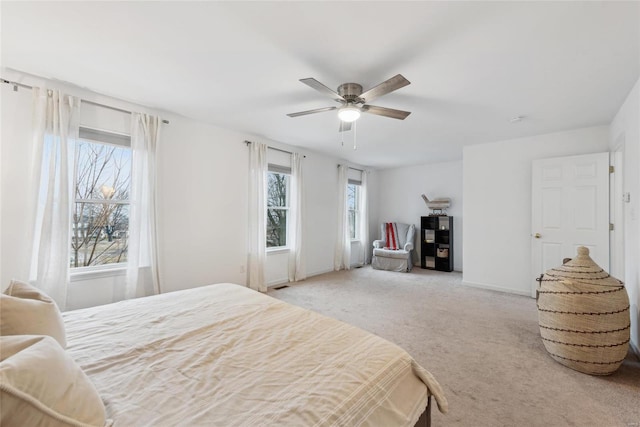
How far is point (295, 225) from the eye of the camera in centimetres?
483

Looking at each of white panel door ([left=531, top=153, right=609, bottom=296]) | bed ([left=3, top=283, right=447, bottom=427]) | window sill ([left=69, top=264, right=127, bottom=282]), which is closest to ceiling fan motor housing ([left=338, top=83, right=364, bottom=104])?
bed ([left=3, top=283, right=447, bottom=427])

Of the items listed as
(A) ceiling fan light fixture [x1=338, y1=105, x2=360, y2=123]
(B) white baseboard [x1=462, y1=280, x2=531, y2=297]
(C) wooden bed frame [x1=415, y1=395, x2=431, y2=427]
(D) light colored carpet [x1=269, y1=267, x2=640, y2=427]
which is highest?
(A) ceiling fan light fixture [x1=338, y1=105, x2=360, y2=123]

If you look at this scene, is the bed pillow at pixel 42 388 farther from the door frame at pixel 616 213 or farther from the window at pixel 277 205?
the door frame at pixel 616 213

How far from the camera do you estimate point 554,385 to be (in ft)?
6.36

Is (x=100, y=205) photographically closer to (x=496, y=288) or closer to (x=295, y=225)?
(x=295, y=225)

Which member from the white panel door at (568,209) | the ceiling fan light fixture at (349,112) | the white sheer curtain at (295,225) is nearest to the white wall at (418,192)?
the white panel door at (568,209)

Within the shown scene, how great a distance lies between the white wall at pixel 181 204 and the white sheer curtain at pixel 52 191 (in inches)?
3.6

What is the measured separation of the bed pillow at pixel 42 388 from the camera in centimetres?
60

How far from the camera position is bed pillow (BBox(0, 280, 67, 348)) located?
100 cm

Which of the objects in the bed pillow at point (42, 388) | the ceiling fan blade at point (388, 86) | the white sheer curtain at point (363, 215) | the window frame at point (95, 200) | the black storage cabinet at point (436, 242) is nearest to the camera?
the bed pillow at point (42, 388)

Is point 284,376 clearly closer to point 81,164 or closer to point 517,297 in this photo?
point 81,164

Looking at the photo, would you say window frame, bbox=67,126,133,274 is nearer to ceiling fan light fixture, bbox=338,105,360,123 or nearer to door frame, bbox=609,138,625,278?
ceiling fan light fixture, bbox=338,105,360,123

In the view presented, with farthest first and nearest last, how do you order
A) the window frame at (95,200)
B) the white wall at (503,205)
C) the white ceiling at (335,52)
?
1. the white wall at (503,205)
2. the window frame at (95,200)
3. the white ceiling at (335,52)

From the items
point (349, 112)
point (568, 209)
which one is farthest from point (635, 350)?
point (349, 112)
